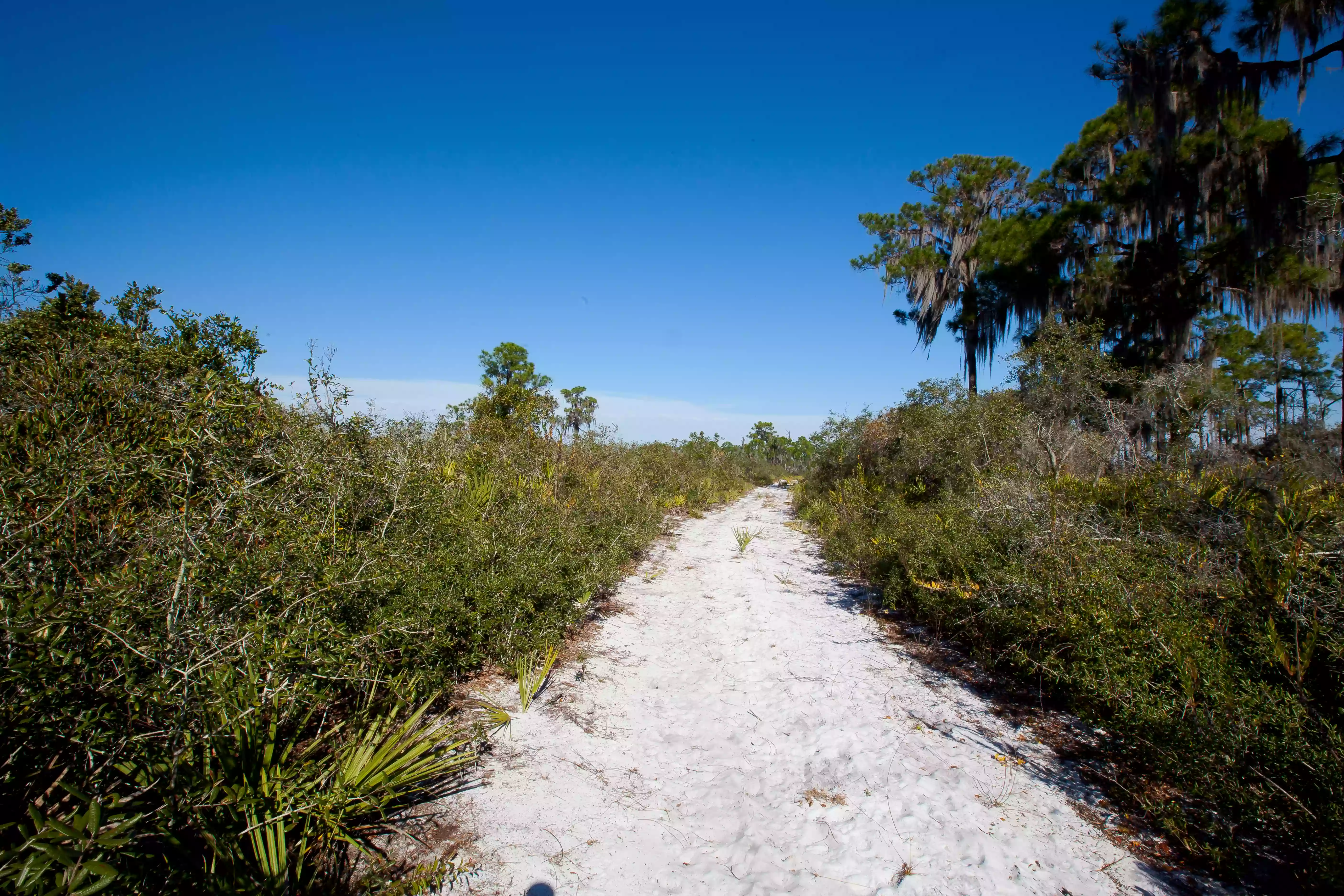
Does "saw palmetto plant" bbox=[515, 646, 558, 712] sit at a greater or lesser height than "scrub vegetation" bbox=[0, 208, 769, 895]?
lesser

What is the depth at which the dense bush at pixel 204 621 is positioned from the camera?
6.59ft

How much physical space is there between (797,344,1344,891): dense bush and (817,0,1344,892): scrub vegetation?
0.07 feet

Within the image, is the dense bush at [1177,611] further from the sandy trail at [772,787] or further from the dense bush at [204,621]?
the dense bush at [204,621]

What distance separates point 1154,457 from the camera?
9.58 metres

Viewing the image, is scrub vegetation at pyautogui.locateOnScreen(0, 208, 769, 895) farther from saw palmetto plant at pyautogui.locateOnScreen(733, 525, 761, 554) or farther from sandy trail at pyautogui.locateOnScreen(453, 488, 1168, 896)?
saw palmetto plant at pyautogui.locateOnScreen(733, 525, 761, 554)

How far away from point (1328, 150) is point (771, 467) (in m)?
31.1

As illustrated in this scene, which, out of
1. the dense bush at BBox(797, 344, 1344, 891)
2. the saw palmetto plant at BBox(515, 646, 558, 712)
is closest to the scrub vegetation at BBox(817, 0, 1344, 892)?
the dense bush at BBox(797, 344, 1344, 891)

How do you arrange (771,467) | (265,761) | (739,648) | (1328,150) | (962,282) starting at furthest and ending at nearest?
1. (771,467)
2. (962,282)
3. (1328,150)
4. (739,648)
5. (265,761)

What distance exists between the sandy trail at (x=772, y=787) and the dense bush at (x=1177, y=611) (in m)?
0.59

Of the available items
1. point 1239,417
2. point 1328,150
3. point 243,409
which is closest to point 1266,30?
point 1328,150

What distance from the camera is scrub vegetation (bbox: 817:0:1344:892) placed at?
10.5 feet

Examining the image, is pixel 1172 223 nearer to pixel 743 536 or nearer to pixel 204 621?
pixel 743 536

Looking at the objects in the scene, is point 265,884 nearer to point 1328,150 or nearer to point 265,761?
point 265,761

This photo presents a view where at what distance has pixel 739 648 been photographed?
6.10 m
